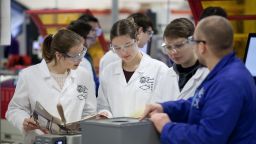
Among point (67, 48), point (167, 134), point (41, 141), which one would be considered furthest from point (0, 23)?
point (167, 134)

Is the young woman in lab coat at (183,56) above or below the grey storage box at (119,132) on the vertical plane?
above

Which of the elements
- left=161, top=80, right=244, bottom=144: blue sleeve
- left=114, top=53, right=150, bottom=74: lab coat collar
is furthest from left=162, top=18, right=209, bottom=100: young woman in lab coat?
left=161, top=80, right=244, bottom=144: blue sleeve

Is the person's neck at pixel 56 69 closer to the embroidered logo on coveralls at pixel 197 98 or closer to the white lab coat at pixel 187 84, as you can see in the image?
the white lab coat at pixel 187 84

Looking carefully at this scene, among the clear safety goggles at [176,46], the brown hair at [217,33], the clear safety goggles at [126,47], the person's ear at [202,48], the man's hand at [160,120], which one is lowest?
the man's hand at [160,120]

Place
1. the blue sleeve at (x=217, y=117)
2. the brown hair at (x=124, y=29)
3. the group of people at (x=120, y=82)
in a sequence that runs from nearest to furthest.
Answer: the blue sleeve at (x=217, y=117) < the group of people at (x=120, y=82) < the brown hair at (x=124, y=29)

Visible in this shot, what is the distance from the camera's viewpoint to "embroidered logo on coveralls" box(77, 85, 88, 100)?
370 centimetres

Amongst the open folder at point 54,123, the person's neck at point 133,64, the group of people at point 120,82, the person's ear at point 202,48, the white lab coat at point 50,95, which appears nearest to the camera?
the person's ear at point 202,48

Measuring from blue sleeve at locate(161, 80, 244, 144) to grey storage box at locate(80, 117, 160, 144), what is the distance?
201mm

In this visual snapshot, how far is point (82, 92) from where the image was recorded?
3719mm

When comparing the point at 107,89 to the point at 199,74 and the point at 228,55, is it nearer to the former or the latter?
the point at 199,74

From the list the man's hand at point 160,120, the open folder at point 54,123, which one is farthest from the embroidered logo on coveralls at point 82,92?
the man's hand at point 160,120

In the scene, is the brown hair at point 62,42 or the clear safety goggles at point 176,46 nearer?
the clear safety goggles at point 176,46

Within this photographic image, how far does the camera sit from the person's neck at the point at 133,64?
4.00 metres

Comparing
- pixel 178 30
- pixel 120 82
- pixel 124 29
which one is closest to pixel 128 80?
pixel 120 82
